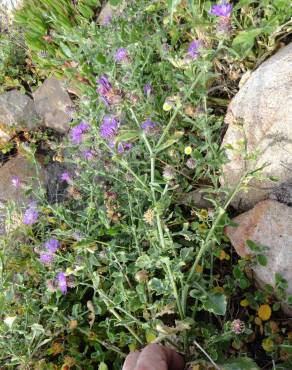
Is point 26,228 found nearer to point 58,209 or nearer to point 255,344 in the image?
point 58,209

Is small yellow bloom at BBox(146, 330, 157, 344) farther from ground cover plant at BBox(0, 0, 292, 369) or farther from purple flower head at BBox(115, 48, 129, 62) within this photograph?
purple flower head at BBox(115, 48, 129, 62)

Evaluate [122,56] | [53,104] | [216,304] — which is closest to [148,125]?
[122,56]

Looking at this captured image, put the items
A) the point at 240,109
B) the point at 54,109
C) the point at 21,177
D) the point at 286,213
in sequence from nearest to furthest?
1. the point at 286,213
2. the point at 240,109
3. the point at 21,177
4. the point at 54,109

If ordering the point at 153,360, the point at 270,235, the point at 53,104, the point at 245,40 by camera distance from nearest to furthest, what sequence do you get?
the point at 153,360
the point at 270,235
the point at 245,40
the point at 53,104

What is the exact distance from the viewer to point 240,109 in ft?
6.11

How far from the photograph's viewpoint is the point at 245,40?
1912 millimetres

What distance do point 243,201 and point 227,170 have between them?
161 millimetres

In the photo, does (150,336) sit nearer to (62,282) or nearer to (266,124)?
(62,282)

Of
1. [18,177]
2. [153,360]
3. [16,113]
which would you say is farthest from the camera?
[16,113]

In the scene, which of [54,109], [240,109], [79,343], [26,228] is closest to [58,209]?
[26,228]

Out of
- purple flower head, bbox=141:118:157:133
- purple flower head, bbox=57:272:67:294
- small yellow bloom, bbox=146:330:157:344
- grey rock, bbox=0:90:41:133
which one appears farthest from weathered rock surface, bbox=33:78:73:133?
small yellow bloom, bbox=146:330:157:344

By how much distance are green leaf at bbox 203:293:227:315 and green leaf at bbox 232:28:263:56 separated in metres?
1.18

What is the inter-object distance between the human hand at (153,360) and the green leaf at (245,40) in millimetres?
1404

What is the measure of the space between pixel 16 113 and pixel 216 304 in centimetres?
240
